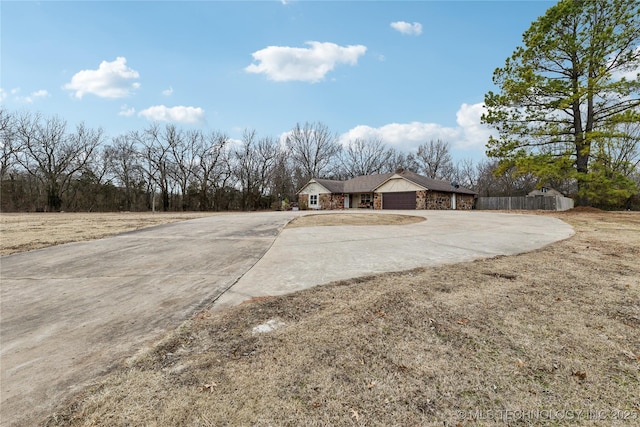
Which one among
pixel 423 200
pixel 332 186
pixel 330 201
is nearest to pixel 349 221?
pixel 423 200

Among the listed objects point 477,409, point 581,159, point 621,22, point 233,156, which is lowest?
point 477,409

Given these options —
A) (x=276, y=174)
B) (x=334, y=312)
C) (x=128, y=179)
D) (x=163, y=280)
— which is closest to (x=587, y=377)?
(x=334, y=312)

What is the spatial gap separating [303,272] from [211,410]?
322 centimetres

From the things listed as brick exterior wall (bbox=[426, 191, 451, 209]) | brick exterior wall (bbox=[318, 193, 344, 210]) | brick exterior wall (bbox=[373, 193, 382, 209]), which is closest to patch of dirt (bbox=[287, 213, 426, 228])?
brick exterior wall (bbox=[426, 191, 451, 209])

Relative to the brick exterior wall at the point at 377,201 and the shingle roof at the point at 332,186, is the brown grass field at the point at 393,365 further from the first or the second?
the shingle roof at the point at 332,186

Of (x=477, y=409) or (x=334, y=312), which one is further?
(x=334, y=312)

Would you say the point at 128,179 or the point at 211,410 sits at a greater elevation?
the point at 128,179

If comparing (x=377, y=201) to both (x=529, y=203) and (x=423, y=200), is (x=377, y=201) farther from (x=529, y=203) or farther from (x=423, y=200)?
(x=529, y=203)

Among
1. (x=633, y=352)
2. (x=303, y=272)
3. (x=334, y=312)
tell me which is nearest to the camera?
(x=633, y=352)

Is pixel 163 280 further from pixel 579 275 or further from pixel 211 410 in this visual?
pixel 579 275

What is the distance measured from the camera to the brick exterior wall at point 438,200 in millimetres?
28173

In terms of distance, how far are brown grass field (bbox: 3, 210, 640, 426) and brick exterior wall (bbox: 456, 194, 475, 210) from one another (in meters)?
30.4

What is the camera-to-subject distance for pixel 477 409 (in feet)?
5.79

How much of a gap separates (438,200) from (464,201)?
18.2 feet
